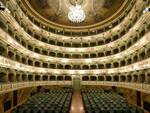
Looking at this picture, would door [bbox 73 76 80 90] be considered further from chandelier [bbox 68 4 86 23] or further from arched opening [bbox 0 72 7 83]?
arched opening [bbox 0 72 7 83]

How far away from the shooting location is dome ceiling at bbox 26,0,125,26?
32.8 meters

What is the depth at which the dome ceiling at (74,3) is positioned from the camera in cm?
3284

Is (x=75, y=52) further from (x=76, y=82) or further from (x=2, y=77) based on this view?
(x=2, y=77)

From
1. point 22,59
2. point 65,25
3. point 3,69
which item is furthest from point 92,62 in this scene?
point 3,69

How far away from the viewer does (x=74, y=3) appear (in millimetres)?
35219

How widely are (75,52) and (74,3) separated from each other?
41.8 feet

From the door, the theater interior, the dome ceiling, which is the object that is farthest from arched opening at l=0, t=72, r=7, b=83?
the door

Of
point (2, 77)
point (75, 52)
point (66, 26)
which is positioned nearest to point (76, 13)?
point (66, 26)

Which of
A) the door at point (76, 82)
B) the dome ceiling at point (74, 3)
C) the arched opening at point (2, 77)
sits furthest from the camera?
the door at point (76, 82)

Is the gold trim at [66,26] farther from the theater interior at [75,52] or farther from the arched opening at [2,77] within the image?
the arched opening at [2,77]

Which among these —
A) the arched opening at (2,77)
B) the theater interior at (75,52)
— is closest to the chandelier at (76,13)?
the theater interior at (75,52)

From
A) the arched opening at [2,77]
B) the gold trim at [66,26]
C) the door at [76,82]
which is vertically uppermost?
the gold trim at [66,26]

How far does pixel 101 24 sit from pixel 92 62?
9756 mm

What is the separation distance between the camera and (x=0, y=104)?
65.1 ft
